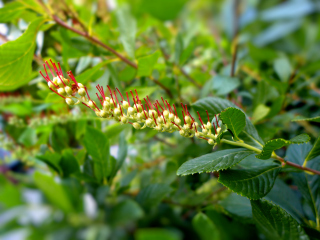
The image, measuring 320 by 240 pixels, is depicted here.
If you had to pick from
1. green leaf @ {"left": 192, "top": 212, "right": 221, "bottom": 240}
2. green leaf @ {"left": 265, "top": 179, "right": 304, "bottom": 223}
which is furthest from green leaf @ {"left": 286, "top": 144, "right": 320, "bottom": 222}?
green leaf @ {"left": 192, "top": 212, "right": 221, "bottom": 240}

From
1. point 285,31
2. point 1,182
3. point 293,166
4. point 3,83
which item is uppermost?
point 3,83

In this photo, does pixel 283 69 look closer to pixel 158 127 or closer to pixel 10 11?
pixel 158 127

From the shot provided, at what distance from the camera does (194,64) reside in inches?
37.9

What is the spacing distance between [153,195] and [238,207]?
158 mm

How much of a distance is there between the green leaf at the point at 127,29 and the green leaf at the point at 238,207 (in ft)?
1.20

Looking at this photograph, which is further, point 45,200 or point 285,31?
point 285,31

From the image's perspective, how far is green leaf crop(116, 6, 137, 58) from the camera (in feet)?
1.80

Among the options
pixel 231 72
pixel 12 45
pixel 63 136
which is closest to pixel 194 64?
pixel 231 72

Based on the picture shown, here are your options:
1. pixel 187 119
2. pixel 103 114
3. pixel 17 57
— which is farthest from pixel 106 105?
pixel 17 57

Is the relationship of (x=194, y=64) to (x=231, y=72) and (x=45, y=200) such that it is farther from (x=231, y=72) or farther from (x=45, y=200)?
(x=45, y=200)

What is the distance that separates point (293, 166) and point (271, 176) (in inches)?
1.7

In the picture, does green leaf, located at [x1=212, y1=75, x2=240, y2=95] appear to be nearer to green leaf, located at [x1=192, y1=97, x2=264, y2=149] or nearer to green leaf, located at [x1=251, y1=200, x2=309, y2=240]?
green leaf, located at [x1=192, y1=97, x2=264, y2=149]

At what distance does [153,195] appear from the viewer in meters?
0.45

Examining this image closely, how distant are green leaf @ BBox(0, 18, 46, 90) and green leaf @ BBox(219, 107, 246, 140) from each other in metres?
0.38
